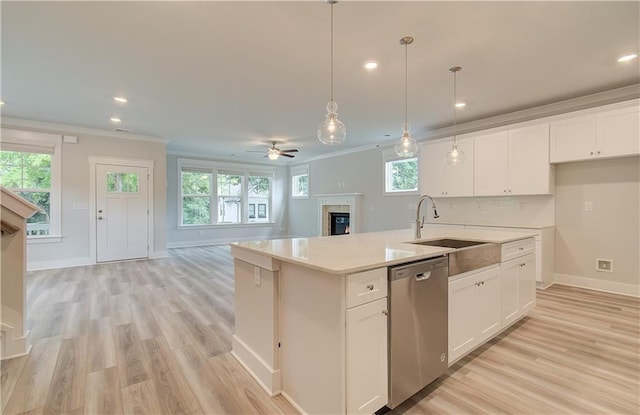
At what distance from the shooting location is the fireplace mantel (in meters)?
7.25

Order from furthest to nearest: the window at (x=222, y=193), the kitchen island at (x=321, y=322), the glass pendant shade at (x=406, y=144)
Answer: the window at (x=222, y=193) < the glass pendant shade at (x=406, y=144) < the kitchen island at (x=321, y=322)

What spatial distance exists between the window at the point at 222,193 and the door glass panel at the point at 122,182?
6.34 ft

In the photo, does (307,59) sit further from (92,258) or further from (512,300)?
(92,258)

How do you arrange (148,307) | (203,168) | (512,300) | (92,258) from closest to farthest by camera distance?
(512,300) → (148,307) → (92,258) → (203,168)

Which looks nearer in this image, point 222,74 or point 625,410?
point 625,410

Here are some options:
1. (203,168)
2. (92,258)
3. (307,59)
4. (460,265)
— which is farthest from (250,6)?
(203,168)

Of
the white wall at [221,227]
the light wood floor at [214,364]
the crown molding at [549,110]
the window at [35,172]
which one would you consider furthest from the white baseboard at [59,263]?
the crown molding at [549,110]

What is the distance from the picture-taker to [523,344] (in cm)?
254

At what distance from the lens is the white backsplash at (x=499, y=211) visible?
4434 mm

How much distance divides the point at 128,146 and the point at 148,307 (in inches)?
161

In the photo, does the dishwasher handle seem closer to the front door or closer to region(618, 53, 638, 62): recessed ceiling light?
region(618, 53, 638, 62): recessed ceiling light

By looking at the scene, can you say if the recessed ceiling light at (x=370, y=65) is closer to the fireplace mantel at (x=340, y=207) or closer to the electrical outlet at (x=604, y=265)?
the electrical outlet at (x=604, y=265)

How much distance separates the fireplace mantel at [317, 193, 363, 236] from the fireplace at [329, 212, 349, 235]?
0.48 feet

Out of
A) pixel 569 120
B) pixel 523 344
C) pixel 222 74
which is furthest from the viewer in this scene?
pixel 569 120
